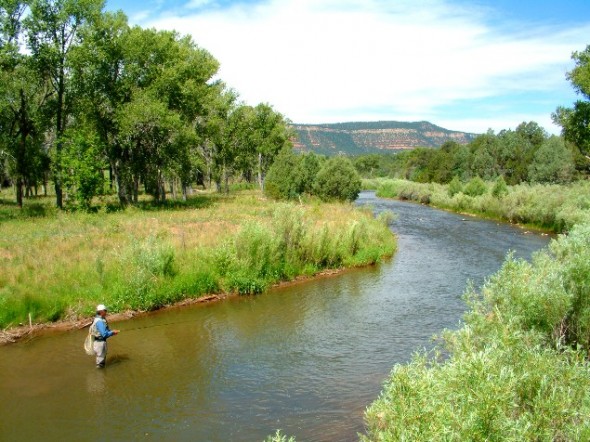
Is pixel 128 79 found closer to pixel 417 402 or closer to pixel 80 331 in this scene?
pixel 80 331

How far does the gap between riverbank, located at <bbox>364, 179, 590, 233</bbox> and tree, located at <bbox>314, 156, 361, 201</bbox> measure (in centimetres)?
1452

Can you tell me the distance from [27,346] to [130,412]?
6.19 metres

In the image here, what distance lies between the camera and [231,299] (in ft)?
68.5

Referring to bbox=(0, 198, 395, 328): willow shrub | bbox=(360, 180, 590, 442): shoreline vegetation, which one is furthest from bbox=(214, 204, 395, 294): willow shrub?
bbox=(360, 180, 590, 442): shoreline vegetation

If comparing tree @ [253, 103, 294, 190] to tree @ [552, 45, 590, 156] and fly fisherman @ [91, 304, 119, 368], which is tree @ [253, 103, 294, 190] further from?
fly fisherman @ [91, 304, 119, 368]

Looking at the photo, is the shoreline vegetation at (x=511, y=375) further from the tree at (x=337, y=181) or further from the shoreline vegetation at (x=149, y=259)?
the tree at (x=337, y=181)

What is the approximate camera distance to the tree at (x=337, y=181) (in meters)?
48.3

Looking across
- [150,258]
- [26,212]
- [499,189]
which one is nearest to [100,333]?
[150,258]

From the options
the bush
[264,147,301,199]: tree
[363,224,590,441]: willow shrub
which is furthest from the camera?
the bush

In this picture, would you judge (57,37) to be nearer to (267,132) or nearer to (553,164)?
(267,132)

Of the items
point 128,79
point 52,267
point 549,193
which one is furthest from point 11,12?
point 549,193

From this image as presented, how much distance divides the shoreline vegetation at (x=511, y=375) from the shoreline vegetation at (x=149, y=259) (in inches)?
499

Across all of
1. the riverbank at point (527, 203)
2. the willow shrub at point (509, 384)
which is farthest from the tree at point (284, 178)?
the willow shrub at point (509, 384)

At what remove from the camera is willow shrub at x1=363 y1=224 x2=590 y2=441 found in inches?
213
